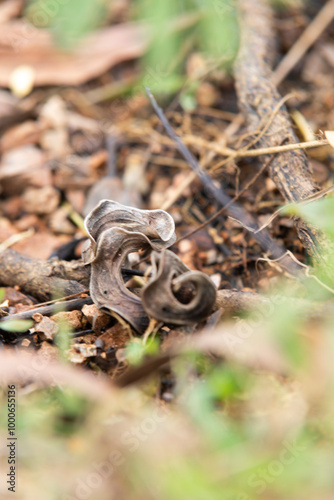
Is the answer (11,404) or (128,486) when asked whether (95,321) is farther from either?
(128,486)

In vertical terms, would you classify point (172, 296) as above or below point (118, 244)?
above

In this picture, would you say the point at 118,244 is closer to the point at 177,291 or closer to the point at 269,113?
the point at 177,291

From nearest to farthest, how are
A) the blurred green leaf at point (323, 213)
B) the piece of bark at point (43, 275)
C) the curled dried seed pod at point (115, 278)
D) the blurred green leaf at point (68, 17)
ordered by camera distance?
the blurred green leaf at point (323, 213)
the curled dried seed pod at point (115, 278)
the piece of bark at point (43, 275)
the blurred green leaf at point (68, 17)

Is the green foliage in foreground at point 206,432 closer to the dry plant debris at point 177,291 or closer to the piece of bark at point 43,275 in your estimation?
the dry plant debris at point 177,291

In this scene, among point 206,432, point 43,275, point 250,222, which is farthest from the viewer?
point 250,222

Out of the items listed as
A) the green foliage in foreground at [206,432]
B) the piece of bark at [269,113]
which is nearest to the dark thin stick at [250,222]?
the piece of bark at [269,113]

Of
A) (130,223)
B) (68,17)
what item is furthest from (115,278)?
(68,17)

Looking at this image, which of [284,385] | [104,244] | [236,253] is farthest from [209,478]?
[236,253]
